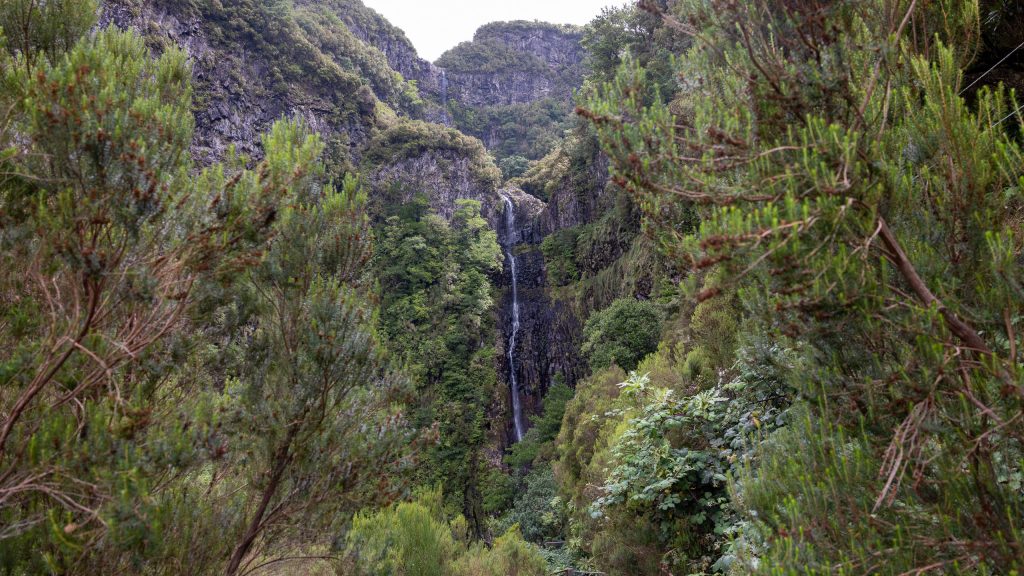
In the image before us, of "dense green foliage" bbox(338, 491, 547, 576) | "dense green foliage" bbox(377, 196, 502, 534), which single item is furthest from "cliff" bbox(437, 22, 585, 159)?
"dense green foliage" bbox(338, 491, 547, 576)

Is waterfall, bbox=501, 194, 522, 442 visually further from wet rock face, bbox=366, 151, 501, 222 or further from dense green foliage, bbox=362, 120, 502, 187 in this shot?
dense green foliage, bbox=362, 120, 502, 187

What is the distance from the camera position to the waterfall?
20.7 meters

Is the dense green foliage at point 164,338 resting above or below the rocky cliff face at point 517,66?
below

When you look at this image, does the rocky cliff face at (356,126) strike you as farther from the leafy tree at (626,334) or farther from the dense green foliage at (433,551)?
the dense green foliage at (433,551)

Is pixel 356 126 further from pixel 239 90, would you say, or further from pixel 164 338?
pixel 164 338

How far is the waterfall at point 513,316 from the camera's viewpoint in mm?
20672

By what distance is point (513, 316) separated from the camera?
2367 cm

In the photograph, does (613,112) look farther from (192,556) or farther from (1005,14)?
(192,556)

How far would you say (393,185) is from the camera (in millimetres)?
24281

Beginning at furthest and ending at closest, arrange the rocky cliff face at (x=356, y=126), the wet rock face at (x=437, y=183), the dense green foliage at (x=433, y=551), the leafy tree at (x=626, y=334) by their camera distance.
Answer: the wet rock face at (x=437, y=183)
the rocky cliff face at (x=356, y=126)
the leafy tree at (x=626, y=334)
the dense green foliage at (x=433, y=551)

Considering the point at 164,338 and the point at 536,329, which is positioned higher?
the point at 164,338

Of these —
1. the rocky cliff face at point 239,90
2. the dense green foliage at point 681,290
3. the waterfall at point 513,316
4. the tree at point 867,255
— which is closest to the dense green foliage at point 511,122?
the waterfall at point 513,316

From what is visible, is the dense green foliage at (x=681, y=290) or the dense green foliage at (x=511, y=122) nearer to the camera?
the dense green foliage at (x=681, y=290)

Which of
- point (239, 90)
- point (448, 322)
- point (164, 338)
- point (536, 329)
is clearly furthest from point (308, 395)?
point (239, 90)
